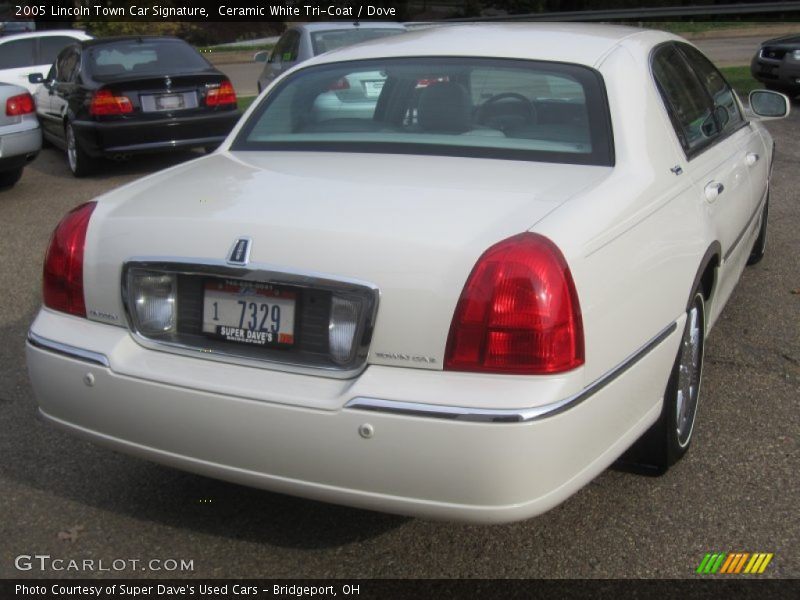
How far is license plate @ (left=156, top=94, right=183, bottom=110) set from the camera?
423 inches

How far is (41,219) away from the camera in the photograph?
9.08 meters

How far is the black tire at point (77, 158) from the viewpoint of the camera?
36.5 ft

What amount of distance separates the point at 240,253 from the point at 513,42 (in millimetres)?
1738

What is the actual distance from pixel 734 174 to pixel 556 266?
2.11 meters

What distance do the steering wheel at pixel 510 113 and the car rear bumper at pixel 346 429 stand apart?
1.04 meters

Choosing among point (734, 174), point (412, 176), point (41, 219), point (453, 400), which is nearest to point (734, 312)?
point (734, 174)

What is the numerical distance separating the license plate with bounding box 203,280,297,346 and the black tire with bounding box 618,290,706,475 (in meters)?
1.37

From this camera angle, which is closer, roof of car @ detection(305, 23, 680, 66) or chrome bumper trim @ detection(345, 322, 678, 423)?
chrome bumper trim @ detection(345, 322, 678, 423)

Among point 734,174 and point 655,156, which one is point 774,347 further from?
point 655,156

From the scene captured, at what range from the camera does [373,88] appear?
14.3 feet

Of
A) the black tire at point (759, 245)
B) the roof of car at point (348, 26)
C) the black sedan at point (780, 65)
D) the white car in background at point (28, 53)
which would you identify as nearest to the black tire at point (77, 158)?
the roof of car at point (348, 26)

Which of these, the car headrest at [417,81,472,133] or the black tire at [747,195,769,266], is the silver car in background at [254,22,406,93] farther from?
the car headrest at [417,81,472,133]

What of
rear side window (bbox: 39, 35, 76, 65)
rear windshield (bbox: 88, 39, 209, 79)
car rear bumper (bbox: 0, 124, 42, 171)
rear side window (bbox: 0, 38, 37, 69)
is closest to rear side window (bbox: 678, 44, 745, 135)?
car rear bumper (bbox: 0, 124, 42, 171)
